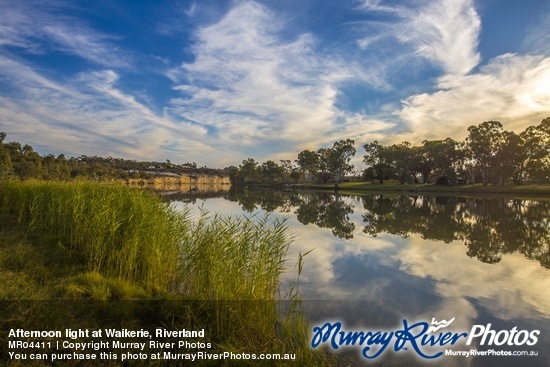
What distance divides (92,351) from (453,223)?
81.1 ft

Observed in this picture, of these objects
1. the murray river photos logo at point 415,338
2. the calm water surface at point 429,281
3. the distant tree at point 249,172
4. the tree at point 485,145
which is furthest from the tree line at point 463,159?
the murray river photos logo at point 415,338

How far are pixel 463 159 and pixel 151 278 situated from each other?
91454mm

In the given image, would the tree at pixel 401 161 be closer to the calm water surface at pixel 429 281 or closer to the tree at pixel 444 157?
the tree at pixel 444 157

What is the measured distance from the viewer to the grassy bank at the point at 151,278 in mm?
5203

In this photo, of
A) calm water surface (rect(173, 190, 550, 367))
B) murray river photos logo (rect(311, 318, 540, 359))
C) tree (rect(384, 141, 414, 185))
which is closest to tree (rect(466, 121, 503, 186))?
tree (rect(384, 141, 414, 185))

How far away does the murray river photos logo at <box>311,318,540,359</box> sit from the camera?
19.6ft

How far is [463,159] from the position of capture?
8094 centimetres

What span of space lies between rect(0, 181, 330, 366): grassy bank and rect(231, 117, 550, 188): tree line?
80.0m

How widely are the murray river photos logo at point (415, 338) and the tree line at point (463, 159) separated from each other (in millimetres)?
76362

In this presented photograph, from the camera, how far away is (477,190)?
6612 cm

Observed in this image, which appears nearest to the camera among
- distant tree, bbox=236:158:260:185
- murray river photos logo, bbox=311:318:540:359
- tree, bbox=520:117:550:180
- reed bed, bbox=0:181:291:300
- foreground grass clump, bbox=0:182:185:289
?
murray river photos logo, bbox=311:318:540:359

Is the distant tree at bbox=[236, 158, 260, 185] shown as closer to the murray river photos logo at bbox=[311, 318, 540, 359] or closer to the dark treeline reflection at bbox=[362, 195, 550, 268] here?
the dark treeline reflection at bbox=[362, 195, 550, 268]

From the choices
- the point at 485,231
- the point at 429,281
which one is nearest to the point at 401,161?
the point at 485,231

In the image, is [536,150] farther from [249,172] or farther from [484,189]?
[249,172]
